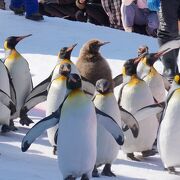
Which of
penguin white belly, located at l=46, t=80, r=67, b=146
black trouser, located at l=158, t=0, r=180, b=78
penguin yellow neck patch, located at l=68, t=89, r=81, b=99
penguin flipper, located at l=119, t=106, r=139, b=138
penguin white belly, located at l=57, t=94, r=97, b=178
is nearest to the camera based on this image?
penguin white belly, located at l=57, t=94, r=97, b=178

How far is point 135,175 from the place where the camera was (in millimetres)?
3529

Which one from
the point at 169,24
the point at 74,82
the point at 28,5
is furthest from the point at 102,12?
the point at 74,82

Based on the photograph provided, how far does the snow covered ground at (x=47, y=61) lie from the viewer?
347 cm

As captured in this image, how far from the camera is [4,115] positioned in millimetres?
4250

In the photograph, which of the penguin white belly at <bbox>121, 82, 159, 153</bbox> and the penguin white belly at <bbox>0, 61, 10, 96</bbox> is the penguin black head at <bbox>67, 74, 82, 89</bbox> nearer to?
the penguin white belly at <bbox>121, 82, 159, 153</bbox>

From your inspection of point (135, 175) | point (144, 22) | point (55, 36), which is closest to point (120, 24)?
point (144, 22)

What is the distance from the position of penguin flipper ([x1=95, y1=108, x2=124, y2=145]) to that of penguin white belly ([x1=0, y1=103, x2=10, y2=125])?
3.49ft

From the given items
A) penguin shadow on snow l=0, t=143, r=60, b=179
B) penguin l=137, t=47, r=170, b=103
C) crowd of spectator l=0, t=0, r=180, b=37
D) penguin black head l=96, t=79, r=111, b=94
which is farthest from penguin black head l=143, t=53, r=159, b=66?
crowd of spectator l=0, t=0, r=180, b=37

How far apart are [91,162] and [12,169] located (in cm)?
44

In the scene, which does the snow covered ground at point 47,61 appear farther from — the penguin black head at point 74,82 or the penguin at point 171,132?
the penguin black head at point 74,82

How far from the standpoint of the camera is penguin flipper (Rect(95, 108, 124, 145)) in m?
3.24

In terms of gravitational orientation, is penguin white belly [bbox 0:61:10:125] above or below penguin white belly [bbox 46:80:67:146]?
below

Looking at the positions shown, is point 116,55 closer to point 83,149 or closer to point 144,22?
point 144,22

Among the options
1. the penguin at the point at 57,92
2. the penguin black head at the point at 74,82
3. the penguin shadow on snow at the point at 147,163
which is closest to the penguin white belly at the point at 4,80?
the penguin at the point at 57,92
